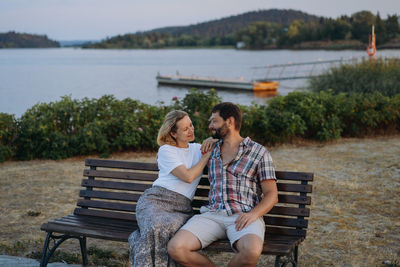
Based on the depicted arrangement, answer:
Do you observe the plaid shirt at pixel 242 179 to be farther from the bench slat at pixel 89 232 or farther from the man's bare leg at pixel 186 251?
the bench slat at pixel 89 232

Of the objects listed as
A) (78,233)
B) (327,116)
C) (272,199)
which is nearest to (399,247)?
(272,199)

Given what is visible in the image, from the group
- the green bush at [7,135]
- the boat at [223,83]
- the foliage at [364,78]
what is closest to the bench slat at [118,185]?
the green bush at [7,135]

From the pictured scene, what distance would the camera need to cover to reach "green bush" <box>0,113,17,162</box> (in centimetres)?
809

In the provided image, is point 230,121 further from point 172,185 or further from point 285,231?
point 285,231

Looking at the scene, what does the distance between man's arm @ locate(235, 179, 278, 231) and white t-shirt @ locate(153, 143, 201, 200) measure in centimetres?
56

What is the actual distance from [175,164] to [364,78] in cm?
1224

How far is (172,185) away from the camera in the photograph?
3.59 metres

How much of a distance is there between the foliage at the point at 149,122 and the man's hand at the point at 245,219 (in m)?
5.41

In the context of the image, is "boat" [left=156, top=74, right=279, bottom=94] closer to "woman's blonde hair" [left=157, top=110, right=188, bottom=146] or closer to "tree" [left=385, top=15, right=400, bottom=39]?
"tree" [left=385, top=15, right=400, bottom=39]

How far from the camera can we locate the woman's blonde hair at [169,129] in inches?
143

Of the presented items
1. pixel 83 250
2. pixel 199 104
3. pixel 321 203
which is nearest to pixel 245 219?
pixel 83 250

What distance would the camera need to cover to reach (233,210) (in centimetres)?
330

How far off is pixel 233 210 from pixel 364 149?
612 centimetres

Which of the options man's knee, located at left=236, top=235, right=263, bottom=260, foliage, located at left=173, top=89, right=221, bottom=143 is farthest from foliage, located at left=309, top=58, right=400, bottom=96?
man's knee, located at left=236, top=235, right=263, bottom=260
